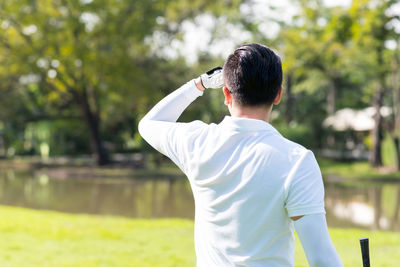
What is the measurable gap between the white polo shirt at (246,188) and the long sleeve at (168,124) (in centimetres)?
2

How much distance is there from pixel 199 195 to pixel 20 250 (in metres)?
5.35

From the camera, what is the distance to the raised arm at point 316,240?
1.31 meters

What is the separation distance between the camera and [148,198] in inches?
553

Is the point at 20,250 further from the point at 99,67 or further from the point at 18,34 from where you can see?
the point at 18,34

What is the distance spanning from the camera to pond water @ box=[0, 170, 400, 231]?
11414mm

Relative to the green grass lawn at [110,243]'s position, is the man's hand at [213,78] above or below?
above

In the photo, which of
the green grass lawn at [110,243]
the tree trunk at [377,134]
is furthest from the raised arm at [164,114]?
the tree trunk at [377,134]

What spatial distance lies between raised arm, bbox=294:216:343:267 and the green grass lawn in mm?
4616

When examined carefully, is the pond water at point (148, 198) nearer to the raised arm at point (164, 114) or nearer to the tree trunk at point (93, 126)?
the tree trunk at point (93, 126)

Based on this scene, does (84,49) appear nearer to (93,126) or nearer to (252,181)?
(93,126)

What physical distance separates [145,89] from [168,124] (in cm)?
1998

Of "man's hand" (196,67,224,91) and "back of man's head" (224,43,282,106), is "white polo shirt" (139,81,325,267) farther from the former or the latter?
"man's hand" (196,67,224,91)

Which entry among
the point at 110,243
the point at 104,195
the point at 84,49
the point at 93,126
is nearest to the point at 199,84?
the point at 110,243

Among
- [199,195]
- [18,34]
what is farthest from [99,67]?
[199,195]
